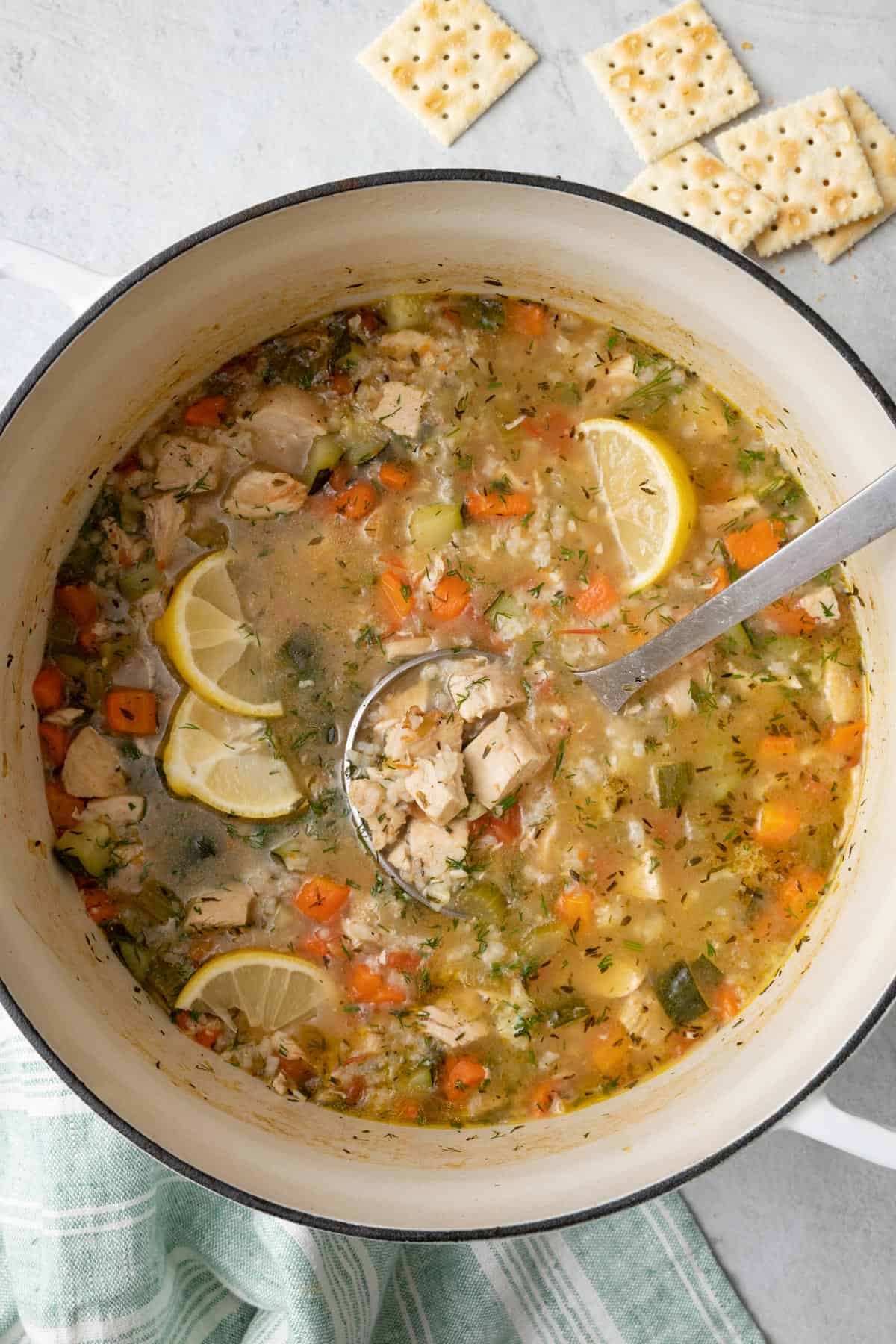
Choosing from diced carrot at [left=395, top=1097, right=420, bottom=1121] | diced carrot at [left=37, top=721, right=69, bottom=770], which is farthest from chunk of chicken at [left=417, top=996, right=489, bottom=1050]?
diced carrot at [left=37, top=721, right=69, bottom=770]

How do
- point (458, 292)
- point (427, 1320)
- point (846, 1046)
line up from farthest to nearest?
point (427, 1320), point (458, 292), point (846, 1046)

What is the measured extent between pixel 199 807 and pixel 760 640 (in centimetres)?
166

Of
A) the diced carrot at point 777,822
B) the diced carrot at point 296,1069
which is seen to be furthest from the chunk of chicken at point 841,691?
the diced carrot at point 296,1069

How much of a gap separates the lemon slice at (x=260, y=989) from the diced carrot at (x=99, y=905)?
0.29 metres

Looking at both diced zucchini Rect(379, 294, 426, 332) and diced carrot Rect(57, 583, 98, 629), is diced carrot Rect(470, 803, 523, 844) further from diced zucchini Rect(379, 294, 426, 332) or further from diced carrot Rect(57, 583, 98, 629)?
diced zucchini Rect(379, 294, 426, 332)

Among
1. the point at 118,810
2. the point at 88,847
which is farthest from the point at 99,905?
the point at 118,810

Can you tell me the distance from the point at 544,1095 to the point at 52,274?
2542mm

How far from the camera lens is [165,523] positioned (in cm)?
317

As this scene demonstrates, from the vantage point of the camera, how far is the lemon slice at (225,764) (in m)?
3.17

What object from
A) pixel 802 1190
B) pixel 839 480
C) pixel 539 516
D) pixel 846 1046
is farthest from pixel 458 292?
pixel 802 1190

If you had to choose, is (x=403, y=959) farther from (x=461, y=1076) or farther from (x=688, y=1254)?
(x=688, y=1254)

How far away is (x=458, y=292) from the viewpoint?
331cm

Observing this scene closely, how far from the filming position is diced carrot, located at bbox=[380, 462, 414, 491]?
3205mm

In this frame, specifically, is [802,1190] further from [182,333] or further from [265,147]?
[265,147]
